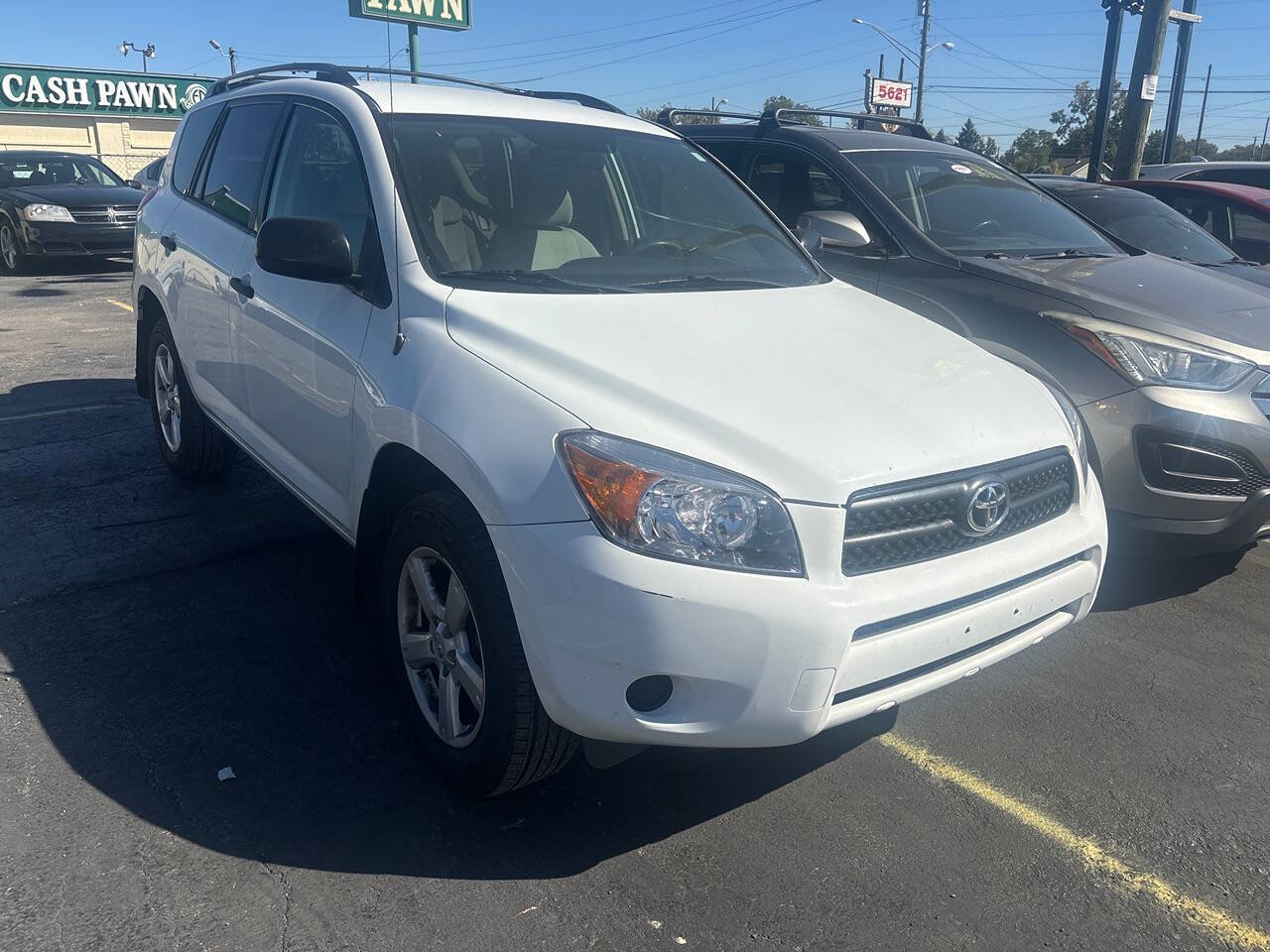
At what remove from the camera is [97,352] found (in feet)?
28.2

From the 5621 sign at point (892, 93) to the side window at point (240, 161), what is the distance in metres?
41.0

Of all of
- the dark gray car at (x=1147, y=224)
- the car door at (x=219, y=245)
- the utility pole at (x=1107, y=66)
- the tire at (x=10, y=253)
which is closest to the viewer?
the car door at (x=219, y=245)

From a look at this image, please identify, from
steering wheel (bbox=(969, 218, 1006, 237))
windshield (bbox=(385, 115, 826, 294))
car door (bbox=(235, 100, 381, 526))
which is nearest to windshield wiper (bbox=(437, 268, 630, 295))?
windshield (bbox=(385, 115, 826, 294))

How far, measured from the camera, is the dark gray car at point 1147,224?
260 inches

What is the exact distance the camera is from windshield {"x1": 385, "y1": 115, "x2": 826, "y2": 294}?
330 centimetres

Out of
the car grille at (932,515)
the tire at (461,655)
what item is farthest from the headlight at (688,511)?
the tire at (461,655)

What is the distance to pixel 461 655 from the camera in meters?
2.79

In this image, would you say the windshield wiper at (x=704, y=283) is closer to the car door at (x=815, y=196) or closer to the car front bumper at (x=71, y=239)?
the car door at (x=815, y=196)

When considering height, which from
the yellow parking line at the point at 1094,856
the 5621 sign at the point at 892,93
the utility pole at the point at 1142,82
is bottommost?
the yellow parking line at the point at 1094,856

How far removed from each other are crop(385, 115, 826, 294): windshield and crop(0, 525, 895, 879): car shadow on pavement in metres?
1.42

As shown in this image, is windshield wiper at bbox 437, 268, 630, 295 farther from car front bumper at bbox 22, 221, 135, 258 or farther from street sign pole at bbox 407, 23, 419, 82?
street sign pole at bbox 407, 23, 419, 82

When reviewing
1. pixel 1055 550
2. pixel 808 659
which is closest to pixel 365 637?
pixel 808 659

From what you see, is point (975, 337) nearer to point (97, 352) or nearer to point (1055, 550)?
point (1055, 550)

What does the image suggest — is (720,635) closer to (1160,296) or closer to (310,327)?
(310,327)
